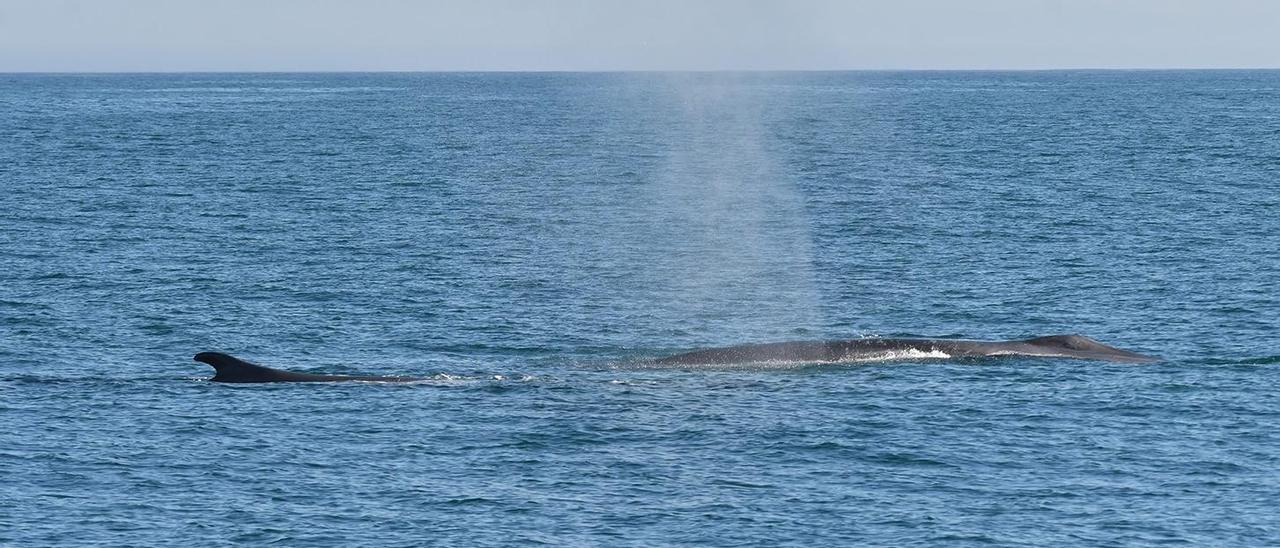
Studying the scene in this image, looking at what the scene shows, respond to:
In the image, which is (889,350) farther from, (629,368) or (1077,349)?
(629,368)

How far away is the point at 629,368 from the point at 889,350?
7170 millimetres

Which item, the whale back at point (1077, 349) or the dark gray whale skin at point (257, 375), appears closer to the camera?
the dark gray whale skin at point (257, 375)

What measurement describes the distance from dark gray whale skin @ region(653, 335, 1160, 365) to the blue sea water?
2.64ft

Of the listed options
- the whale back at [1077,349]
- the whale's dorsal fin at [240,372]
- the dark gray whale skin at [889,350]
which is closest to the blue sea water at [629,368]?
the whale's dorsal fin at [240,372]

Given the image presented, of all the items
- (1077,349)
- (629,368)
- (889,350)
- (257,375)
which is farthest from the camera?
(1077,349)

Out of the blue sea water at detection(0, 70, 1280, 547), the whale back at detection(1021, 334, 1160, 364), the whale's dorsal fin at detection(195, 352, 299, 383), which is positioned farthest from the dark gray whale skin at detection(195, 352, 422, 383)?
the whale back at detection(1021, 334, 1160, 364)

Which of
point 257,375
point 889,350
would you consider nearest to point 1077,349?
Answer: point 889,350

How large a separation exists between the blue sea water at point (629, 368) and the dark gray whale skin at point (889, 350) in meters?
0.80

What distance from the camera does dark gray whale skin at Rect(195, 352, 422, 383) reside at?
43844 mm

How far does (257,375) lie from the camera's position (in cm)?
4422

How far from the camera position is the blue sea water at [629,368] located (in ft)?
108

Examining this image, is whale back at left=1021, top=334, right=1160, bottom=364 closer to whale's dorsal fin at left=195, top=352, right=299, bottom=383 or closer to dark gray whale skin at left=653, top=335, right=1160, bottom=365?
dark gray whale skin at left=653, top=335, right=1160, bottom=365

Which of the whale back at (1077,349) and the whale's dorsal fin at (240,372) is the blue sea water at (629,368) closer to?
the whale's dorsal fin at (240,372)

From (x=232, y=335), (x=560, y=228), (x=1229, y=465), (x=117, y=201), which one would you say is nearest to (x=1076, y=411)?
(x=1229, y=465)
